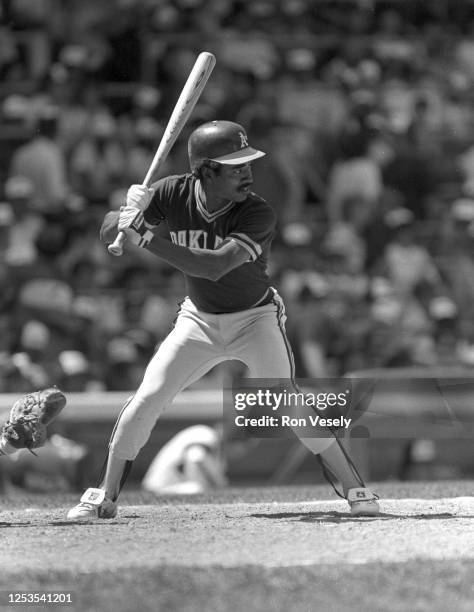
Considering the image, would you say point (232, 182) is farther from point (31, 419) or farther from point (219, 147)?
point (31, 419)

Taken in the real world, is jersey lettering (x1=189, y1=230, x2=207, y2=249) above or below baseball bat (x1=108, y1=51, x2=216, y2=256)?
below

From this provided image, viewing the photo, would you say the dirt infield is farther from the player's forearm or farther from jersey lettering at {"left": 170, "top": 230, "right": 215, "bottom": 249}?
jersey lettering at {"left": 170, "top": 230, "right": 215, "bottom": 249}

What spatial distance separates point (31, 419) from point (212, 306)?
37.4 inches

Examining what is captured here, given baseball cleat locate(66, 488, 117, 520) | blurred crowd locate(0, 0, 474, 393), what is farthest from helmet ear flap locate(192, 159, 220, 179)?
blurred crowd locate(0, 0, 474, 393)

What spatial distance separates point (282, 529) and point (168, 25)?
7.56 m

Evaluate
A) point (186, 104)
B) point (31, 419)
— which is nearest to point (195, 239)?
point (186, 104)

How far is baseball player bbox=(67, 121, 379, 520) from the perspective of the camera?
5.30m

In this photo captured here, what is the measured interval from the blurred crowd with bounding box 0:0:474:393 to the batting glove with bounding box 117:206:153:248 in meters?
4.17

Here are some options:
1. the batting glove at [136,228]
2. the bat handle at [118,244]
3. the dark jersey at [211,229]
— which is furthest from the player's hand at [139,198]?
the dark jersey at [211,229]

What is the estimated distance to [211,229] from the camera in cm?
540

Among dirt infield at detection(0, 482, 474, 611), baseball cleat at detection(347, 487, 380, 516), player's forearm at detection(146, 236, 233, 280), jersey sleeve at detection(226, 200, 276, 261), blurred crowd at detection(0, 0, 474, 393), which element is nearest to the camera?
dirt infield at detection(0, 482, 474, 611)

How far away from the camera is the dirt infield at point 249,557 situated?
12.9ft

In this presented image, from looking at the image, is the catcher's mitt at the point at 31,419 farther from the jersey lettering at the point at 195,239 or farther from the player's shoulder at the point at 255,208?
the player's shoulder at the point at 255,208

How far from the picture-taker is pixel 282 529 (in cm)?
520
